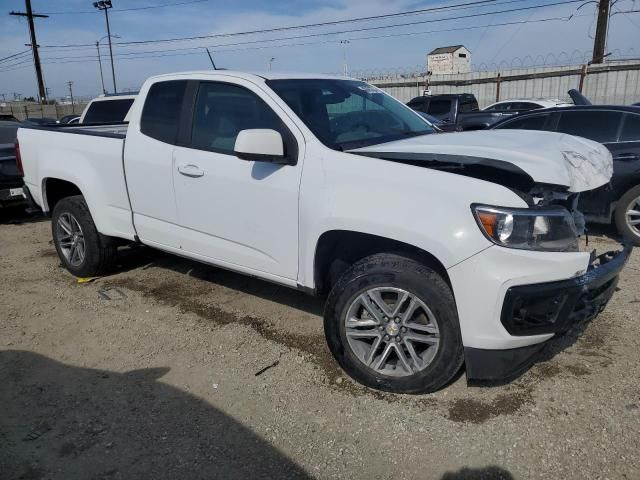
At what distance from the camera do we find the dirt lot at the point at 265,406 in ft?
8.70

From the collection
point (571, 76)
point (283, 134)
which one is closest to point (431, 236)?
point (283, 134)

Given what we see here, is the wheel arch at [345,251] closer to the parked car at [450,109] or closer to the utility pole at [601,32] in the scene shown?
the parked car at [450,109]

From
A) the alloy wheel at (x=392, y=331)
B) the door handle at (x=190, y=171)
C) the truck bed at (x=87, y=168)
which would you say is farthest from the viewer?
the truck bed at (x=87, y=168)

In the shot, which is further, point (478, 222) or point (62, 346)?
point (62, 346)

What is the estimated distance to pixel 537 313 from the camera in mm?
2754

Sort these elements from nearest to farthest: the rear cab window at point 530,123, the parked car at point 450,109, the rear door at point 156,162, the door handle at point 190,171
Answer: the door handle at point 190,171 → the rear door at point 156,162 → the rear cab window at point 530,123 → the parked car at point 450,109

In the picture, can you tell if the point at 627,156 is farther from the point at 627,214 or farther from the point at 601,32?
the point at 601,32

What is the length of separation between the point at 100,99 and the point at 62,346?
709 cm

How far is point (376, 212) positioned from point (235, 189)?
1145 millimetres

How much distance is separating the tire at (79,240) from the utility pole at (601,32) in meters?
21.6

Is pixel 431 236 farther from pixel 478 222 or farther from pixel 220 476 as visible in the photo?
pixel 220 476

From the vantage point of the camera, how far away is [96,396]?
331cm

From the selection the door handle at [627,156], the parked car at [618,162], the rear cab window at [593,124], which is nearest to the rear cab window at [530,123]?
the rear cab window at [593,124]

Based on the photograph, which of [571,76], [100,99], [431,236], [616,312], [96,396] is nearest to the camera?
[431,236]
